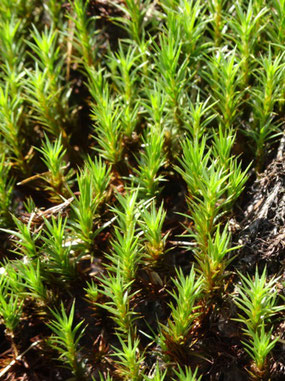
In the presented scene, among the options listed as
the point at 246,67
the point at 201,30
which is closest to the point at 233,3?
the point at 201,30

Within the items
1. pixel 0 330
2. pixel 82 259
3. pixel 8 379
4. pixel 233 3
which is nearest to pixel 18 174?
pixel 82 259

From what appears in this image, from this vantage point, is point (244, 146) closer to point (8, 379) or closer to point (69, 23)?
point (69, 23)

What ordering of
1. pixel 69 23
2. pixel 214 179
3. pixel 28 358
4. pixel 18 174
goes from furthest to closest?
1. pixel 69 23
2. pixel 18 174
3. pixel 28 358
4. pixel 214 179

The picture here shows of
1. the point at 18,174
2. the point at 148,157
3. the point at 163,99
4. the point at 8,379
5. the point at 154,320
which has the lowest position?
the point at 8,379

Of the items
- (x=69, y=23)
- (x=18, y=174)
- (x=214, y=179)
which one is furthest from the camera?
(x=69, y=23)

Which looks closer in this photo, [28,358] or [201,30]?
[28,358]

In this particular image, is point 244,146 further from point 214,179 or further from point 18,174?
point 18,174

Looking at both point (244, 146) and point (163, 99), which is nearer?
point (163, 99)

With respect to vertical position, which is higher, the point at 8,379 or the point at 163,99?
the point at 163,99

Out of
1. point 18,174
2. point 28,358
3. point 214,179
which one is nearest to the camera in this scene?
point 214,179
